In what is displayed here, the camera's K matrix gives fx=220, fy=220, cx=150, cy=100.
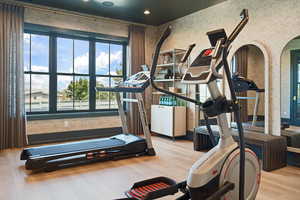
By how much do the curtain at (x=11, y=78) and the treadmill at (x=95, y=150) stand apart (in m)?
1.28

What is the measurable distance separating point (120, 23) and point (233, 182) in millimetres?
5045

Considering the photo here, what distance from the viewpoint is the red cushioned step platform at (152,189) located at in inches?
82.1

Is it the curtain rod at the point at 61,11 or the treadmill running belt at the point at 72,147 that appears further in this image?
the curtain rod at the point at 61,11

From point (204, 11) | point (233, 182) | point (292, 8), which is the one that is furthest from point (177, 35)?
point (233, 182)

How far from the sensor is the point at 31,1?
15.1ft

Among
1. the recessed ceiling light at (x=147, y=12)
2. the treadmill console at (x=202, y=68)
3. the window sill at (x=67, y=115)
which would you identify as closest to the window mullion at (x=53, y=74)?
the window sill at (x=67, y=115)

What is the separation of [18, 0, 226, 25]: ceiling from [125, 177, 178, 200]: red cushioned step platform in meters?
3.58

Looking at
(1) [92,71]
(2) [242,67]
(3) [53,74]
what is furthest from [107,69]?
(2) [242,67]

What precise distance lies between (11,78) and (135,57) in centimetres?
291

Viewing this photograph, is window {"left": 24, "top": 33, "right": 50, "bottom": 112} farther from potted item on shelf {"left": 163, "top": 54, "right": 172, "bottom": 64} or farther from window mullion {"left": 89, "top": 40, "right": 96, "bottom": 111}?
potted item on shelf {"left": 163, "top": 54, "right": 172, "bottom": 64}

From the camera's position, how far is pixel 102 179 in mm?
2941

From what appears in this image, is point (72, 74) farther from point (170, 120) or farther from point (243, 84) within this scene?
point (243, 84)

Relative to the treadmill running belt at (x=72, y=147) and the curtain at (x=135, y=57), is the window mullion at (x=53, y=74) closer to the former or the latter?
the treadmill running belt at (x=72, y=147)

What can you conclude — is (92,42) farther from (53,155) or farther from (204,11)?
(53,155)
